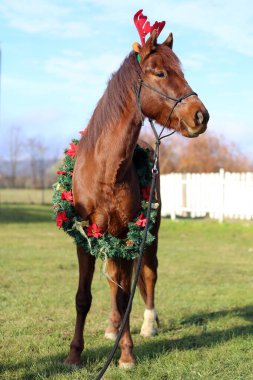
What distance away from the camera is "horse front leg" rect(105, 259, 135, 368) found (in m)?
4.58

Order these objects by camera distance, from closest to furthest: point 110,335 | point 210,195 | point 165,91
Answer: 1. point 165,91
2. point 110,335
3. point 210,195

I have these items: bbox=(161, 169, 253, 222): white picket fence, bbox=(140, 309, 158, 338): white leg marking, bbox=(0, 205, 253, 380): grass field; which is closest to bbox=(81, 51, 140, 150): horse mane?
bbox=(0, 205, 253, 380): grass field

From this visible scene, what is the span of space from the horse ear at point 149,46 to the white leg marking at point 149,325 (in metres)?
3.02

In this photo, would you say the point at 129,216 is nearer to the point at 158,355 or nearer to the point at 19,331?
the point at 158,355

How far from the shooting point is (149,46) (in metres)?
4.14

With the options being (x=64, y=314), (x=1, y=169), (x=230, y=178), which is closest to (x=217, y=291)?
(x=64, y=314)

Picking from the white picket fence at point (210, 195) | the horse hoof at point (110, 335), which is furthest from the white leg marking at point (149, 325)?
the white picket fence at point (210, 195)

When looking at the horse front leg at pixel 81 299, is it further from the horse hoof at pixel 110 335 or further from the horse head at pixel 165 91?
the horse head at pixel 165 91

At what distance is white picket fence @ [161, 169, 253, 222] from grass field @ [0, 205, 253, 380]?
4.94 metres

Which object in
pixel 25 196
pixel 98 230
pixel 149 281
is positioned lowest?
pixel 149 281

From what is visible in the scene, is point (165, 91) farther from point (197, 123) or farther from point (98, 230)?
point (98, 230)

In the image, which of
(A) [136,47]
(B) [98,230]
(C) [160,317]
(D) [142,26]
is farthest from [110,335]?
(D) [142,26]

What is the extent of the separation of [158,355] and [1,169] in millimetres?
39977

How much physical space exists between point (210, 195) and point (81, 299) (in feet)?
49.7
